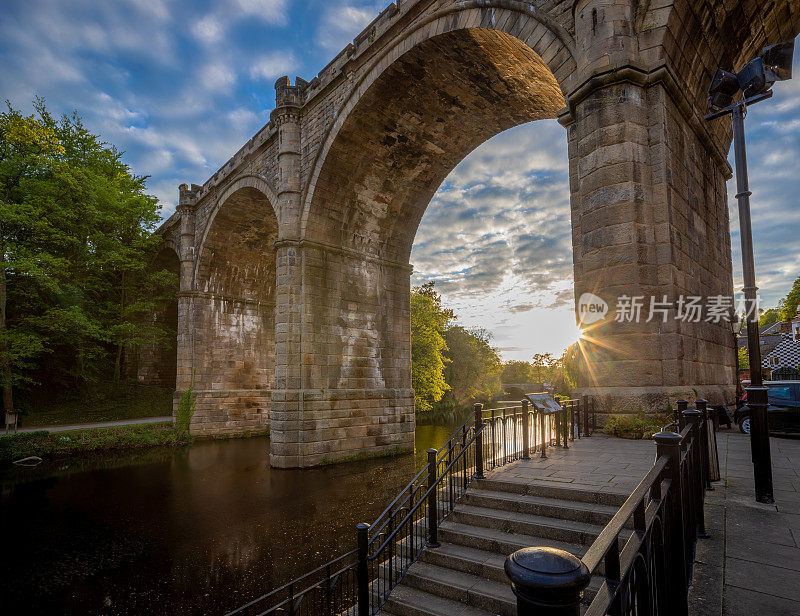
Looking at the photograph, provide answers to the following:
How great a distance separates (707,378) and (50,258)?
22.4m

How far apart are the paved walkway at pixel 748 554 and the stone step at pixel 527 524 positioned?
1.04 meters

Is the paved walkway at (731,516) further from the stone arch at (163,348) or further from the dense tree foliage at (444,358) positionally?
the stone arch at (163,348)

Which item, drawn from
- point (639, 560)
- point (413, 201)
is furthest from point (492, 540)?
point (413, 201)

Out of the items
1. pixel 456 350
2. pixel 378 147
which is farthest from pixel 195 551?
pixel 456 350

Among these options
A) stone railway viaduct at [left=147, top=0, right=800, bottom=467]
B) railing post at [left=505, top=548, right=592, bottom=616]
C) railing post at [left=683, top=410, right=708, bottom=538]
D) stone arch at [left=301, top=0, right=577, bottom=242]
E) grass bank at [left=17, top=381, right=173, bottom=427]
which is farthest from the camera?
grass bank at [left=17, top=381, right=173, bottom=427]

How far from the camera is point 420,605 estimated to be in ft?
14.2

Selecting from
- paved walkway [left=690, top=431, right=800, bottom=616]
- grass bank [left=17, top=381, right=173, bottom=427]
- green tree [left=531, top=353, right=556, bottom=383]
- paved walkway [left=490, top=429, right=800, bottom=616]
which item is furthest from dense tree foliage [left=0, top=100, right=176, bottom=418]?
green tree [left=531, top=353, right=556, bottom=383]

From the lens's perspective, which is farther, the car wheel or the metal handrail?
the car wheel

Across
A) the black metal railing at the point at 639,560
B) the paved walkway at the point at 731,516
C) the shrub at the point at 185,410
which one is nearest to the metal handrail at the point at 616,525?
the black metal railing at the point at 639,560

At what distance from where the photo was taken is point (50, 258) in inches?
710

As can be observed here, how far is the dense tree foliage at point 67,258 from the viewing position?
17859mm

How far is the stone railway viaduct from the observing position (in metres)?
5.88

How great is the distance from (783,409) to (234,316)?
20.8 m

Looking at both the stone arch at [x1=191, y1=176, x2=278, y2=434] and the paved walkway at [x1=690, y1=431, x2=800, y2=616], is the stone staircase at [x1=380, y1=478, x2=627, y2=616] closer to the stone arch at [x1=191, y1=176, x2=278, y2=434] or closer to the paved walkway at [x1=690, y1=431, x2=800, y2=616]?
the paved walkway at [x1=690, y1=431, x2=800, y2=616]
